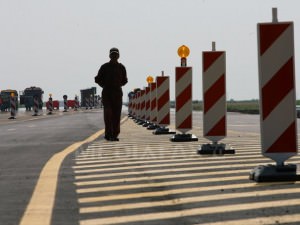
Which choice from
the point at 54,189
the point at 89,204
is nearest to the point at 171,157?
the point at 54,189

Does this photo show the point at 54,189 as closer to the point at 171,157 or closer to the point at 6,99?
the point at 171,157

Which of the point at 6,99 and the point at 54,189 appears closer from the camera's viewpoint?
the point at 54,189

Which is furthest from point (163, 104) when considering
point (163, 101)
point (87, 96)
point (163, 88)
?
point (87, 96)

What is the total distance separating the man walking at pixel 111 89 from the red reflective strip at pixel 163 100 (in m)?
3.19

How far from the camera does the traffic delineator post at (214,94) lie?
8930 millimetres

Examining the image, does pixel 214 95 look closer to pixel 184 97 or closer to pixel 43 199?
pixel 184 97

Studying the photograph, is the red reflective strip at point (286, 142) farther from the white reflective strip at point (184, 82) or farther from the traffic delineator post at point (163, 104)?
the traffic delineator post at point (163, 104)

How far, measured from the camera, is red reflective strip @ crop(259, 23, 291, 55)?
6043 mm

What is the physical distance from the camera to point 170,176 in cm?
621

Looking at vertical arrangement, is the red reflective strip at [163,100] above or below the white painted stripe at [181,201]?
above

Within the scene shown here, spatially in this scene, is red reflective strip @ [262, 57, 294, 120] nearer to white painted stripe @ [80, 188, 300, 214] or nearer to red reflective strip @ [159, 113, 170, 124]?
white painted stripe @ [80, 188, 300, 214]

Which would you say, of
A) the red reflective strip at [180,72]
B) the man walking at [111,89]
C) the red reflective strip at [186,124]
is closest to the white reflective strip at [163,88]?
the man walking at [111,89]

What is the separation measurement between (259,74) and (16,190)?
250 centimetres

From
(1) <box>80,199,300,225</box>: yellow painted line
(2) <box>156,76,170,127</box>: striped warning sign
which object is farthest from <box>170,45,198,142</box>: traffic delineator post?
(1) <box>80,199,300,225</box>: yellow painted line
